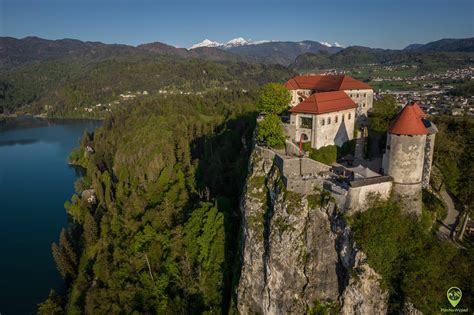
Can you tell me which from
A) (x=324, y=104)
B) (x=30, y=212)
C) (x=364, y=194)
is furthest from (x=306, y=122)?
(x=30, y=212)

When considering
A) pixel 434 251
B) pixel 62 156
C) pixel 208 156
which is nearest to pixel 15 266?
pixel 208 156

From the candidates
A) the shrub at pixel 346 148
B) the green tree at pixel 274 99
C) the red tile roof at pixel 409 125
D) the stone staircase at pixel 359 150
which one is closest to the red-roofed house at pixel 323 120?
the shrub at pixel 346 148

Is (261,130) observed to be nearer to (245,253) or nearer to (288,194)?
(288,194)

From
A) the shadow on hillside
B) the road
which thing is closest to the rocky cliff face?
the shadow on hillside

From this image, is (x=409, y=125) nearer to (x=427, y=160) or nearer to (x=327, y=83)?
(x=427, y=160)

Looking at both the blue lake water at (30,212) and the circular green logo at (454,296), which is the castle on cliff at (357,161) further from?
the blue lake water at (30,212)

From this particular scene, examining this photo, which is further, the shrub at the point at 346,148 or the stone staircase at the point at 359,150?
the shrub at the point at 346,148

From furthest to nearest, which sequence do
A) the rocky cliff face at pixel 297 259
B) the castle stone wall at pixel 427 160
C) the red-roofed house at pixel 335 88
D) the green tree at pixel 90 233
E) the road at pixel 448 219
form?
the green tree at pixel 90 233 → the red-roofed house at pixel 335 88 → the castle stone wall at pixel 427 160 → the road at pixel 448 219 → the rocky cliff face at pixel 297 259

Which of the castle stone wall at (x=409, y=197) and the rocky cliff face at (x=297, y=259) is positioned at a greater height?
the castle stone wall at (x=409, y=197)
